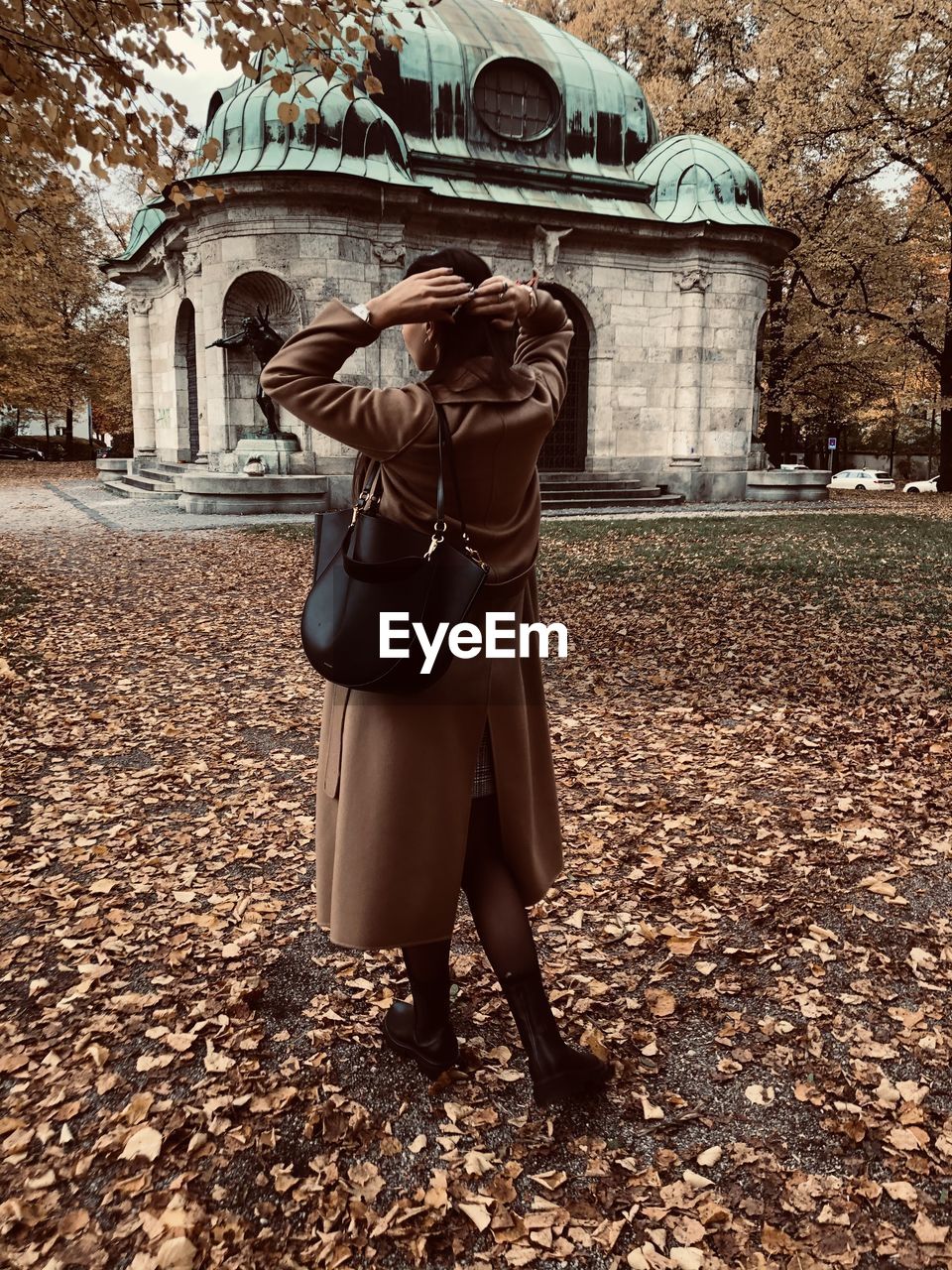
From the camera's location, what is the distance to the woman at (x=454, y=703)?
203 cm

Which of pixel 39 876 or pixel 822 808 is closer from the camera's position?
pixel 39 876

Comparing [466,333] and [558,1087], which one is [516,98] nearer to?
[466,333]

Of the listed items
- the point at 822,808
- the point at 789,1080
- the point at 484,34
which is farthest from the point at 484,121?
the point at 789,1080

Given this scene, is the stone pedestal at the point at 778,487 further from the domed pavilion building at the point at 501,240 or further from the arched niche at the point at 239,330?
the arched niche at the point at 239,330

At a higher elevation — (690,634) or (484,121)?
(484,121)

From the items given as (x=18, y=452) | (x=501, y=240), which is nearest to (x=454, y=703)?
(x=501, y=240)

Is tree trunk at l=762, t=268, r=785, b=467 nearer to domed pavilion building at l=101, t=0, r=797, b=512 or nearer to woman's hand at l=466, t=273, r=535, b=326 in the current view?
domed pavilion building at l=101, t=0, r=797, b=512

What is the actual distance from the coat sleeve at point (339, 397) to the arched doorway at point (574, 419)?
20.8 metres

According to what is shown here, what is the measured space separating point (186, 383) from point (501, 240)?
9754 mm

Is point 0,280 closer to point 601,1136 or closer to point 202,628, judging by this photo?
point 202,628

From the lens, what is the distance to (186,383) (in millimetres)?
25172

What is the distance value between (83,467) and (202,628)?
33.8m

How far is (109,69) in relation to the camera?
611 cm

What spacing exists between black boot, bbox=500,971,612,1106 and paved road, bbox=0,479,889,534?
14.2 meters
